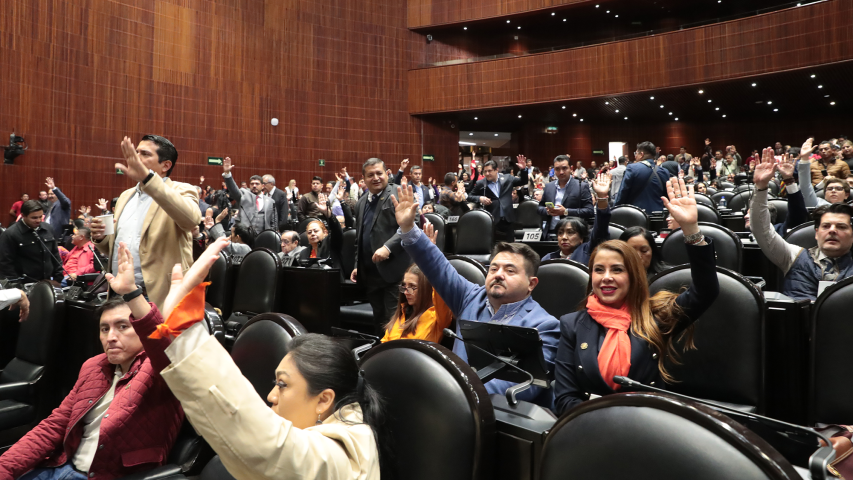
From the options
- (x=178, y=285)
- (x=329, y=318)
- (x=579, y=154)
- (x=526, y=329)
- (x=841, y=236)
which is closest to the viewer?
(x=178, y=285)

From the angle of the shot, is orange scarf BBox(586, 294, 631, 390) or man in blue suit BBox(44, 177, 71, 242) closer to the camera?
orange scarf BBox(586, 294, 631, 390)

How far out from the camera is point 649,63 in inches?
513

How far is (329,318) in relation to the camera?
3.80 meters

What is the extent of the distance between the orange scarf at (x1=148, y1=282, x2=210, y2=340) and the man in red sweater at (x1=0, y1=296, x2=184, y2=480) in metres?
0.97

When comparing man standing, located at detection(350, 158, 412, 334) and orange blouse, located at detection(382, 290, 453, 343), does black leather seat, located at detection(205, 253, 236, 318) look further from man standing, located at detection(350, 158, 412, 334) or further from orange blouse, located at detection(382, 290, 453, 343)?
orange blouse, located at detection(382, 290, 453, 343)

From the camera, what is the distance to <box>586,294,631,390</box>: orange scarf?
5.84ft

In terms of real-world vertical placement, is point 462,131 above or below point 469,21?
below

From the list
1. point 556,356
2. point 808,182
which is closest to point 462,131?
point 808,182

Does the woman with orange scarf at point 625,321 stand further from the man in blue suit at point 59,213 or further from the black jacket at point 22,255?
the man in blue suit at point 59,213

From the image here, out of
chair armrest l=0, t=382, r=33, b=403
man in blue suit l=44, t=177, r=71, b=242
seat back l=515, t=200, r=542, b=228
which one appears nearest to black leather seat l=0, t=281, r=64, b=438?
chair armrest l=0, t=382, r=33, b=403

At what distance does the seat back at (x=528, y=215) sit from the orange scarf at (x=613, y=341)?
210 inches

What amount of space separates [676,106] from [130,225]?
15284 mm

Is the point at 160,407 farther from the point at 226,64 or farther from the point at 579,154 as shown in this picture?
the point at 579,154

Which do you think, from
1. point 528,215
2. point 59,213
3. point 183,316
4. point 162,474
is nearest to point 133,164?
point 162,474
